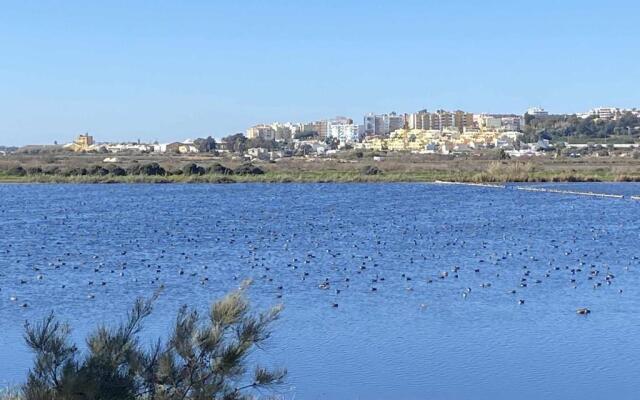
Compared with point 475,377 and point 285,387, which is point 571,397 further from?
point 285,387

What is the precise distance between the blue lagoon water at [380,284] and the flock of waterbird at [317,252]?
0.10 meters

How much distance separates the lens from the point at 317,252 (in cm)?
3734

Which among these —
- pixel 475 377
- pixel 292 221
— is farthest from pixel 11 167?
pixel 475 377

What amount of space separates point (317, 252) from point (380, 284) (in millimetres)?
8250

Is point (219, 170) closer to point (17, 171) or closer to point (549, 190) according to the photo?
point (17, 171)

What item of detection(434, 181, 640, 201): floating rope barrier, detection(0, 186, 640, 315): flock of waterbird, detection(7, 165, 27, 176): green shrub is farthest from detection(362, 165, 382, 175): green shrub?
detection(0, 186, 640, 315): flock of waterbird

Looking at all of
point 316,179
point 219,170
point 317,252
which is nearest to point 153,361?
point 317,252

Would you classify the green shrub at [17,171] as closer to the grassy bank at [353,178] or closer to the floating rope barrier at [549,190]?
the grassy bank at [353,178]

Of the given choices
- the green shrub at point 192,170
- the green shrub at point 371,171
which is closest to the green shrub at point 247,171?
the green shrub at point 192,170

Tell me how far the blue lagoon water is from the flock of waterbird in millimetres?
99

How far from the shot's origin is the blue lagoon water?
19.0 metres

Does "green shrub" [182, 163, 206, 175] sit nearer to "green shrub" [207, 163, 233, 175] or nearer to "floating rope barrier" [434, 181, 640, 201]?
"green shrub" [207, 163, 233, 175]

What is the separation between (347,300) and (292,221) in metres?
25.4

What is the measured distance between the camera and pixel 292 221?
51656 mm
